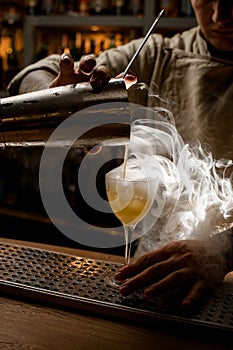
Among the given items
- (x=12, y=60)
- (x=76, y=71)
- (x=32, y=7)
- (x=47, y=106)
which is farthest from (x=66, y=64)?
(x=12, y=60)

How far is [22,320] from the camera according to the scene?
108 cm

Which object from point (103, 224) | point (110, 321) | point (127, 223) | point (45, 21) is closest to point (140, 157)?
point (127, 223)

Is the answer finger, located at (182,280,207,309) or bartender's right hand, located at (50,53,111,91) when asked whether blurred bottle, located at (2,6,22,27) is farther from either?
finger, located at (182,280,207,309)

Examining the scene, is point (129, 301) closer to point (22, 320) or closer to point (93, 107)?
point (22, 320)

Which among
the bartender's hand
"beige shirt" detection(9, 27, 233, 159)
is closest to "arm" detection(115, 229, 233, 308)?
the bartender's hand

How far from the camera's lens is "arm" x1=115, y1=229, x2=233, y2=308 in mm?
1167

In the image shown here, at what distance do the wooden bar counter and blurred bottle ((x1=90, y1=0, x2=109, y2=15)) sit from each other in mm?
2438

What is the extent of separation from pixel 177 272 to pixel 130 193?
23cm

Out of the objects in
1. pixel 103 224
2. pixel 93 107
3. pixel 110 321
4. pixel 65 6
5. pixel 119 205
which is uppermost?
pixel 65 6

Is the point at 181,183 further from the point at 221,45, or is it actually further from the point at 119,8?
the point at 119,8

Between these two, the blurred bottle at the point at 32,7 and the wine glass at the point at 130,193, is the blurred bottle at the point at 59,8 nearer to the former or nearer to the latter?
the blurred bottle at the point at 32,7

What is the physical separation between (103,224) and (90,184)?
0.93 feet

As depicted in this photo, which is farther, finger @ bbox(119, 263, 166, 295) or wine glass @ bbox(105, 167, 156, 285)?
wine glass @ bbox(105, 167, 156, 285)

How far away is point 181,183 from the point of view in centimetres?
179
